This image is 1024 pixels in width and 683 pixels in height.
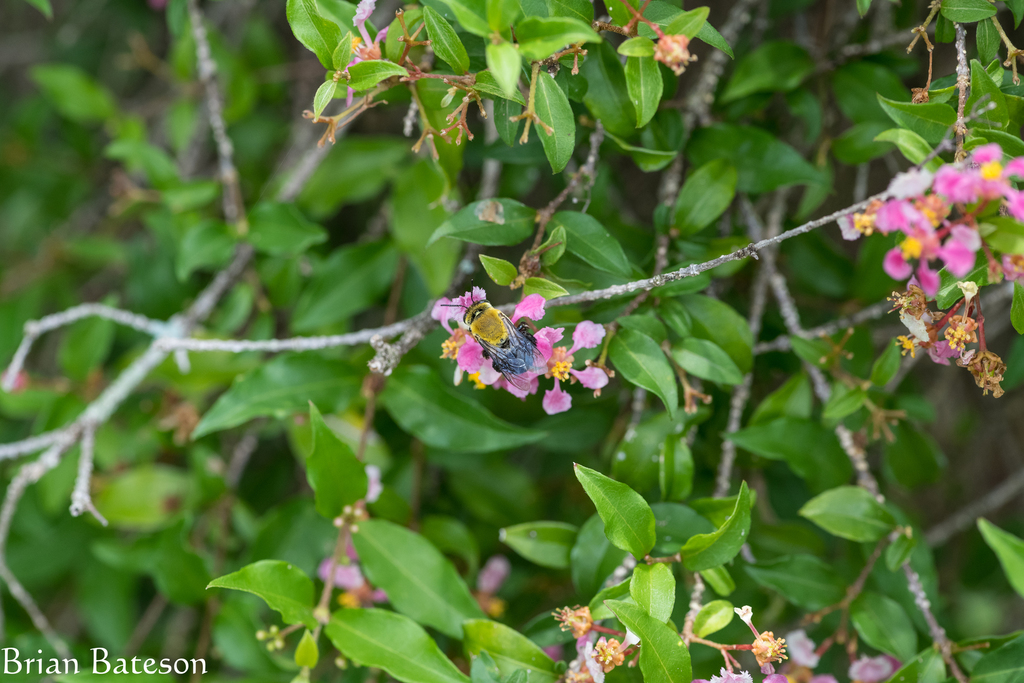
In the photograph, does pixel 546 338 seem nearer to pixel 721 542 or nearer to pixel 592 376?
pixel 592 376

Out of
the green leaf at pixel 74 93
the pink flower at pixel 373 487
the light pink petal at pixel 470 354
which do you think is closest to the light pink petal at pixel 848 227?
the light pink petal at pixel 470 354

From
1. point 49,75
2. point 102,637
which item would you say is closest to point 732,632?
point 102,637

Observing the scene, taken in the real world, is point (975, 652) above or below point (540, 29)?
below

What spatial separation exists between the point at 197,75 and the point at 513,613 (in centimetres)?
171

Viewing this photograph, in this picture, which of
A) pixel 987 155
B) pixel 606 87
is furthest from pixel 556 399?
pixel 987 155

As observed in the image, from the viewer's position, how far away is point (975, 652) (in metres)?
1.14

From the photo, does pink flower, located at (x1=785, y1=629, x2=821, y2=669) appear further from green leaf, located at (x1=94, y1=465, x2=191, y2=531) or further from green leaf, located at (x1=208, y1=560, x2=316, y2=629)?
green leaf, located at (x1=94, y1=465, x2=191, y2=531)

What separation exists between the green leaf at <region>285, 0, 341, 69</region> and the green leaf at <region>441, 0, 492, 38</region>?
0.70ft

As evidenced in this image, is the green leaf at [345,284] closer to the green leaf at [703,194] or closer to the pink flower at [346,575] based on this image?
the pink flower at [346,575]

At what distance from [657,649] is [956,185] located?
2.12ft

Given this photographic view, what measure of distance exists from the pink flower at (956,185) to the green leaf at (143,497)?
171 cm

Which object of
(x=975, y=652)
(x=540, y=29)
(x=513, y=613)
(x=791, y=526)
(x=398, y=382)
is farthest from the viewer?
(x=513, y=613)

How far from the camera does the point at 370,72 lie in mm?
925

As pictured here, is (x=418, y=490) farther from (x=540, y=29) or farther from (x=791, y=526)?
(x=540, y=29)
